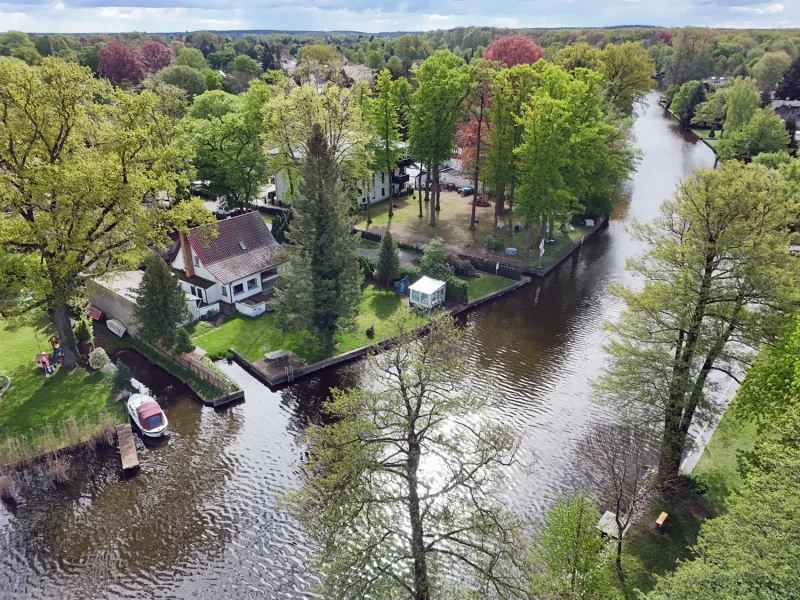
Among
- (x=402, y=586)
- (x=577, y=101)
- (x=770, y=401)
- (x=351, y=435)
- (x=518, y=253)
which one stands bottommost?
(x=518, y=253)

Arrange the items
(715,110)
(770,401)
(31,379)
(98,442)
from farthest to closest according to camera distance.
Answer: (715,110), (31,379), (98,442), (770,401)

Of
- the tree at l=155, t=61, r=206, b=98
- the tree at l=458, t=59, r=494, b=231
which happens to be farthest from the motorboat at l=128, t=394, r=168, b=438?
the tree at l=155, t=61, r=206, b=98

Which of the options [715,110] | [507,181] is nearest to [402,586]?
[507,181]

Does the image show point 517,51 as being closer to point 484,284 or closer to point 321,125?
point 321,125

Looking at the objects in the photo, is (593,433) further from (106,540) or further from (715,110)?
(715,110)

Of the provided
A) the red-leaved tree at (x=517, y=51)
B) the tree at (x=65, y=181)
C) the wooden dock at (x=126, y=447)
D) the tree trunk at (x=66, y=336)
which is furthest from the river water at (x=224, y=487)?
the red-leaved tree at (x=517, y=51)

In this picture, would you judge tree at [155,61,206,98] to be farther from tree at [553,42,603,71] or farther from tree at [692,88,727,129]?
tree at [692,88,727,129]

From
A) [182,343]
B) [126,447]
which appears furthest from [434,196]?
[126,447]
